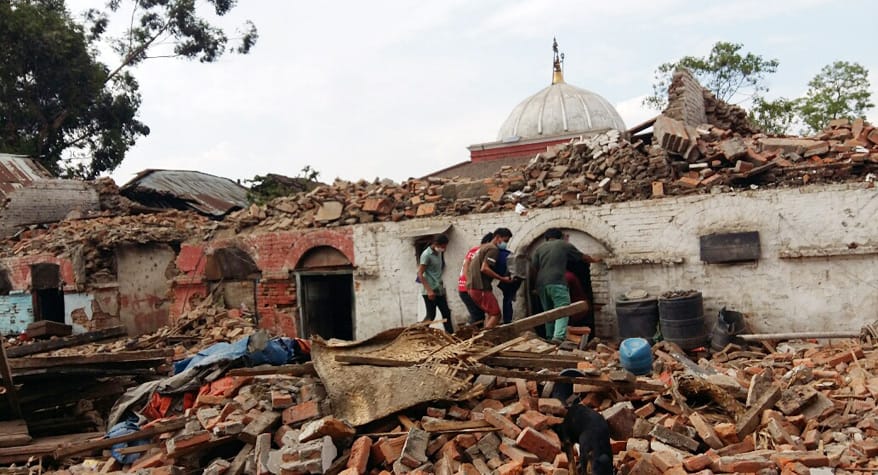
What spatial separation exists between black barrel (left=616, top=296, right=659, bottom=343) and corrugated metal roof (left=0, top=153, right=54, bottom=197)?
17.4 m

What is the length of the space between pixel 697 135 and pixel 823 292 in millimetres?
2845

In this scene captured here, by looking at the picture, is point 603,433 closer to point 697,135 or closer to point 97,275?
point 697,135

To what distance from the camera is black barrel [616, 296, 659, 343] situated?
812 centimetres

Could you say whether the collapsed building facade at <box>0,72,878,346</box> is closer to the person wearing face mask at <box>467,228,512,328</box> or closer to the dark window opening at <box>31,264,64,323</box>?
the dark window opening at <box>31,264,64,323</box>

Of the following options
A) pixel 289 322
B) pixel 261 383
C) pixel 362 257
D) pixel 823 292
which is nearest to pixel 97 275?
pixel 289 322

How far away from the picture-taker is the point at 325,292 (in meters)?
12.5

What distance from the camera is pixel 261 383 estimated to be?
633 centimetres

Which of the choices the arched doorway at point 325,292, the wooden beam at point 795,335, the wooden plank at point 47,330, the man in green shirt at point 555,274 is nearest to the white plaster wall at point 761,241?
the wooden beam at point 795,335

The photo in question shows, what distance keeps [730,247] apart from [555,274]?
226 cm

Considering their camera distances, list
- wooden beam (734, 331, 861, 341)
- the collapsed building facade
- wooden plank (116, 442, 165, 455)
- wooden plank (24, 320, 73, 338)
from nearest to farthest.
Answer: wooden plank (116, 442, 165, 455) < wooden beam (734, 331, 861, 341) < the collapsed building facade < wooden plank (24, 320, 73, 338)

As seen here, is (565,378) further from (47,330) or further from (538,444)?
(47,330)

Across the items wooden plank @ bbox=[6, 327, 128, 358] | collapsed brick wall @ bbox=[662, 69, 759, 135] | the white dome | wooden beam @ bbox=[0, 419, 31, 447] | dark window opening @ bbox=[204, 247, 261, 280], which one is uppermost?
the white dome

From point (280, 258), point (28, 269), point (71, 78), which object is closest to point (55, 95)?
point (71, 78)

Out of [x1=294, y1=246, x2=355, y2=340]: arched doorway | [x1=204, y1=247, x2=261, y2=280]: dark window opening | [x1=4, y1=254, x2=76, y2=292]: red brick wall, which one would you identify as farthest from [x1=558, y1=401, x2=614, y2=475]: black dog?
[x1=4, y1=254, x2=76, y2=292]: red brick wall
